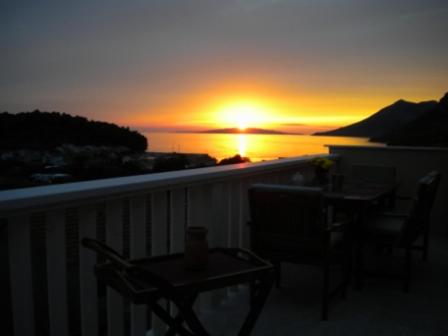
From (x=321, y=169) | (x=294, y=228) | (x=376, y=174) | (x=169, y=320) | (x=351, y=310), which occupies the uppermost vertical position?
(x=321, y=169)

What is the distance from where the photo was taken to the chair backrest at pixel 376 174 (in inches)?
189

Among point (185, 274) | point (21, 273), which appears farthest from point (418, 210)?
point (21, 273)

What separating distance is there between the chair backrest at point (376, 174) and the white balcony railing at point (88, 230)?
8.22 feet

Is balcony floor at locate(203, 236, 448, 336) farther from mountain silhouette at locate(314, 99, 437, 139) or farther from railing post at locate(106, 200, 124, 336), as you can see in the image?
mountain silhouette at locate(314, 99, 437, 139)

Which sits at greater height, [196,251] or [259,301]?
[196,251]

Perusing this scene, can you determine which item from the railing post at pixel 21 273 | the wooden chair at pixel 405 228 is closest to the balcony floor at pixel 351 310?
the wooden chair at pixel 405 228

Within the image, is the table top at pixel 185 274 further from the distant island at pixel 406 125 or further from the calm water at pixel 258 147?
the distant island at pixel 406 125

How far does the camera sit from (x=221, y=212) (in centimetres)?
309

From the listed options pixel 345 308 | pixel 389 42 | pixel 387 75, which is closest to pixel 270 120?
pixel 387 75

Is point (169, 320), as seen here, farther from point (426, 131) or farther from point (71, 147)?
point (426, 131)

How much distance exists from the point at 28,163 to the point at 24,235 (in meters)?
4.40

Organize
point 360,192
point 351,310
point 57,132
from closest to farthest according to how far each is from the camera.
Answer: point 351,310 < point 360,192 < point 57,132

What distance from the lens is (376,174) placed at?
489cm

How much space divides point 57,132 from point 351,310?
5.27 metres
